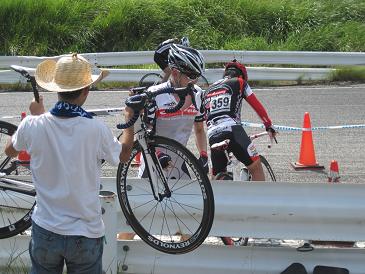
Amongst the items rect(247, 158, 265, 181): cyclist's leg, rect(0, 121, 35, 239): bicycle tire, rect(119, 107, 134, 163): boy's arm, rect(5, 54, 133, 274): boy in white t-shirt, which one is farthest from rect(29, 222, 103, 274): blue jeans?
rect(247, 158, 265, 181): cyclist's leg

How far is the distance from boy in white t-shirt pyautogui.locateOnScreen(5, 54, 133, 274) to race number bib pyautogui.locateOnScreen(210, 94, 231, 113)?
324 cm

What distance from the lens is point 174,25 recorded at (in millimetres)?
24516

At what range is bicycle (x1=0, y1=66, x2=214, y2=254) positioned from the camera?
5.00 meters

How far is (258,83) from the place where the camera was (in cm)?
1794

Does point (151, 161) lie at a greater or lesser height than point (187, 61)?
lesser

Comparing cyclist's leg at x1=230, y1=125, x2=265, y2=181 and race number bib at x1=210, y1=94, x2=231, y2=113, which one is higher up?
race number bib at x1=210, y1=94, x2=231, y2=113

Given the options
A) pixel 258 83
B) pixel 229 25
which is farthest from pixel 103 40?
pixel 258 83

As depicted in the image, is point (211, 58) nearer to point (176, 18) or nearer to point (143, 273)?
point (176, 18)

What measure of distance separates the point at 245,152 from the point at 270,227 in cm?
217

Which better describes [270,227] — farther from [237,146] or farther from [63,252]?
[237,146]

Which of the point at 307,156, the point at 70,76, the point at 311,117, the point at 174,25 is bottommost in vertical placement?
the point at 70,76

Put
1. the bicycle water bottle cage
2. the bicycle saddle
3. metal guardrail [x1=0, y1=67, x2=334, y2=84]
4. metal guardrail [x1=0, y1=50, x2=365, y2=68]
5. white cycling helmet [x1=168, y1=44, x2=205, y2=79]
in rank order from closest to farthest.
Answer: the bicycle water bottle cage
white cycling helmet [x1=168, y1=44, x2=205, y2=79]
the bicycle saddle
metal guardrail [x1=0, y1=67, x2=334, y2=84]
metal guardrail [x1=0, y1=50, x2=365, y2=68]

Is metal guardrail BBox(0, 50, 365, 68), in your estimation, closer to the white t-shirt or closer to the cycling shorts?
the cycling shorts

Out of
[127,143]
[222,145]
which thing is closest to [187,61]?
[127,143]
